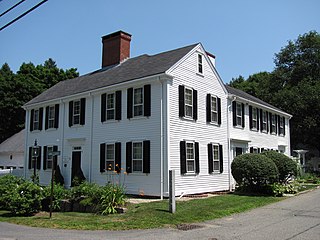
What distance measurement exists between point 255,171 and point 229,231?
7819 mm

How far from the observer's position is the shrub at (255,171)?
16641 millimetres

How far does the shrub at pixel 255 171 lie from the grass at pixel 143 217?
113 inches

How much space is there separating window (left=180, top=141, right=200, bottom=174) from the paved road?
4971mm

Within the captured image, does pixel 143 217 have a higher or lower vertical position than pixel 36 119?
lower

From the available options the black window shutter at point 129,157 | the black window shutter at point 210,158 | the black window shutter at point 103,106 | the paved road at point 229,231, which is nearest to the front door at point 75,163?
the black window shutter at point 103,106

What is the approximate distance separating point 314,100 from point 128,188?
85.1 feet

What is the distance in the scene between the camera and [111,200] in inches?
484

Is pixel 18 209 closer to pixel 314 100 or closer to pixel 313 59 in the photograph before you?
pixel 314 100

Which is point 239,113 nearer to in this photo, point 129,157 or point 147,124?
point 147,124

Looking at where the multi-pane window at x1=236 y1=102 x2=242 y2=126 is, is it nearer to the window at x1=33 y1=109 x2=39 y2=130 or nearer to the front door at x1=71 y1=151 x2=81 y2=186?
the front door at x1=71 y1=151 x2=81 y2=186

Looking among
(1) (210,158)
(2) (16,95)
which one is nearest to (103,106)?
(1) (210,158)

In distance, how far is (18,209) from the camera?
12445 mm

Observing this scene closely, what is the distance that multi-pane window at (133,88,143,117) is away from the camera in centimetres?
1700

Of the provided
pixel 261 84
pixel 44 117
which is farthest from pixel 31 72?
pixel 261 84
